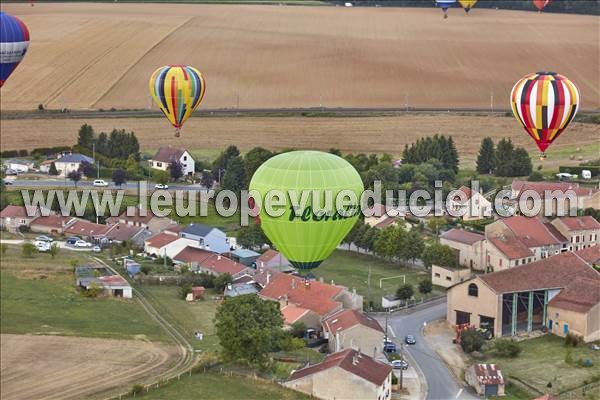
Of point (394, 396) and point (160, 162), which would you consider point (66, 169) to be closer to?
point (160, 162)

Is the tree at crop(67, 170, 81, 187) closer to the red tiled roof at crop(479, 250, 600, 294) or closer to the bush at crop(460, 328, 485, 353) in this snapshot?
the red tiled roof at crop(479, 250, 600, 294)

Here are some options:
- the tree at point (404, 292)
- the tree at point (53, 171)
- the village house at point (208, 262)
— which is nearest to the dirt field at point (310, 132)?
the tree at point (53, 171)

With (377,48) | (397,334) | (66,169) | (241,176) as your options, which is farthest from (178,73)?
(377,48)

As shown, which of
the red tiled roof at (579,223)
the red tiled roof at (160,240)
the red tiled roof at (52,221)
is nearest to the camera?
the red tiled roof at (160,240)

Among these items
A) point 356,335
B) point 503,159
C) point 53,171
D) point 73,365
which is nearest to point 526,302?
point 356,335

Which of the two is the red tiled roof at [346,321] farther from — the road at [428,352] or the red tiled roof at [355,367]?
the red tiled roof at [355,367]

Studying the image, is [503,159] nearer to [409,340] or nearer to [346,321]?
[409,340]

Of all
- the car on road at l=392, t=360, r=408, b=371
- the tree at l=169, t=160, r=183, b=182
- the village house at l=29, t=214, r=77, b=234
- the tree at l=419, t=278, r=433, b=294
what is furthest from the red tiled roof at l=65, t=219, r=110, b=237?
the car on road at l=392, t=360, r=408, b=371
